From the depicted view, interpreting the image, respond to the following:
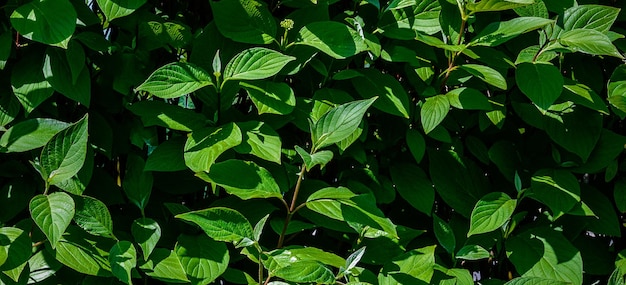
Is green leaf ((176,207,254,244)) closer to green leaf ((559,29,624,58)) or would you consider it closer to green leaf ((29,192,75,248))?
green leaf ((29,192,75,248))

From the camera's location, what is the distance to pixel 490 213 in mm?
2242

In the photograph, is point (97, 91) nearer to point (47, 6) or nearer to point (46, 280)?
point (47, 6)

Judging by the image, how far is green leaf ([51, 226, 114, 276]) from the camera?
192cm

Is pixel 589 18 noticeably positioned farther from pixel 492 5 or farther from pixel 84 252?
pixel 84 252

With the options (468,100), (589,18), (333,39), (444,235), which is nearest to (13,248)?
(333,39)

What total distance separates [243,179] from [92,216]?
415 millimetres

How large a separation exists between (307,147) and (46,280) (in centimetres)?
87

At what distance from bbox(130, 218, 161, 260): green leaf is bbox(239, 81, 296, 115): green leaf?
0.45 meters

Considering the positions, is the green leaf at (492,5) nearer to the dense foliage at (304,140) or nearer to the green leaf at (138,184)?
the dense foliage at (304,140)

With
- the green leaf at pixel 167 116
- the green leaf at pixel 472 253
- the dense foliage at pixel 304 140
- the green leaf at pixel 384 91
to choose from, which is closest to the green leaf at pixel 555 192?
the dense foliage at pixel 304 140

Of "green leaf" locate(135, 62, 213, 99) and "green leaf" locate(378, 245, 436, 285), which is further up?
"green leaf" locate(135, 62, 213, 99)

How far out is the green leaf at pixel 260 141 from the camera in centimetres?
195

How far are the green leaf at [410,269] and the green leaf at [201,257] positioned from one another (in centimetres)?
47

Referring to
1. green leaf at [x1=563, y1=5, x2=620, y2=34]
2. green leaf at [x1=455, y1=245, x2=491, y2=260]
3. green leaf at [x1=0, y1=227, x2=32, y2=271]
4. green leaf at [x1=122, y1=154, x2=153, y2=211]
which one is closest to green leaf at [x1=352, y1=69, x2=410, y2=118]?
green leaf at [x1=455, y1=245, x2=491, y2=260]
